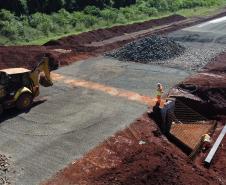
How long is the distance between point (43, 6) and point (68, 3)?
3.56 meters

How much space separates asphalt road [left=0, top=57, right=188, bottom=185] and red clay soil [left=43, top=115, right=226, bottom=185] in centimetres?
49

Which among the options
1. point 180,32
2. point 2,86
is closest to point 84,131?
point 2,86

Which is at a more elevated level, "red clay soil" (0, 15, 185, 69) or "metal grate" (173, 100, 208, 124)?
"red clay soil" (0, 15, 185, 69)

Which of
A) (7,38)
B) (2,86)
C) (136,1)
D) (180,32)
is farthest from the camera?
(136,1)

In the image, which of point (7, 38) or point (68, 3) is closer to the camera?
point (7, 38)

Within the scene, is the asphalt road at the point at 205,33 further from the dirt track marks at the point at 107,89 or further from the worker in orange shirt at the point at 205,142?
the worker in orange shirt at the point at 205,142

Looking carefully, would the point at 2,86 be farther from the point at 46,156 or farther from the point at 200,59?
the point at 200,59

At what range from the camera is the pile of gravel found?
26219mm

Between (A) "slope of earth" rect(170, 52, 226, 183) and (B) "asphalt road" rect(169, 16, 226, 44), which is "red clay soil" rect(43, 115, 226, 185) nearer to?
(A) "slope of earth" rect(170, 52, 226, 183)

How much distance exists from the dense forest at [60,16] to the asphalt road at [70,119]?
33.3 ft

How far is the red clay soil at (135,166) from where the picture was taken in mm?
12039

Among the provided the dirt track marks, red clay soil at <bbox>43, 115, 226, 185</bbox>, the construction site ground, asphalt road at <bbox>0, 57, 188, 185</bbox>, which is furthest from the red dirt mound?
red clay soil at <bbox>43, 115, 226, 185</bbox>

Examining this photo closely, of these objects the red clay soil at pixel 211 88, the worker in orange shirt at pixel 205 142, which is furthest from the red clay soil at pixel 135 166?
the red clay soil at pixel 211 88

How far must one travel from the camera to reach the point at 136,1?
174 feet
